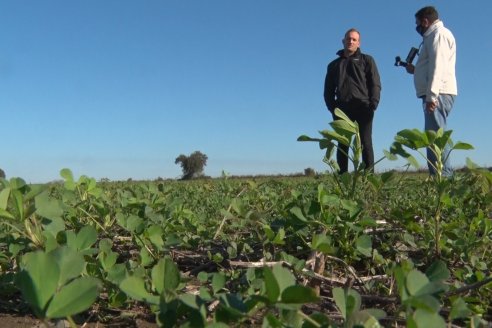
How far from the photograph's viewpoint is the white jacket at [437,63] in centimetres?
538

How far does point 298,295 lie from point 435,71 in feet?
16.4

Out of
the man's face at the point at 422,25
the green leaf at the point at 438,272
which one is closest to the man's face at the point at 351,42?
the man's face at the point at 422,25

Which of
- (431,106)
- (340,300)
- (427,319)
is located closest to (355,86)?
(431,106)

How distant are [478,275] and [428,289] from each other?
709 millimetres

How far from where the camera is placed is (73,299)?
2.58 ft

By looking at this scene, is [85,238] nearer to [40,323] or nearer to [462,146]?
[40,323]

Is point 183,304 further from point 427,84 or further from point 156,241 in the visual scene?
point 427,84

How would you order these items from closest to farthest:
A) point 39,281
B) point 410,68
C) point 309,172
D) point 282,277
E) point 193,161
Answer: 1. point 39,281
2. point 282,277
3. point 410,68
4. point 309,172
5. point 193,161

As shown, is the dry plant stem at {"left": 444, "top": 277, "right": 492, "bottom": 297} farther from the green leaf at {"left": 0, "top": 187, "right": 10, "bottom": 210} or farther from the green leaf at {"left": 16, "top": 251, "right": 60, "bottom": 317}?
the green leaf at {"left": 0, "top": 187, "right": 10, "bottom": 210}

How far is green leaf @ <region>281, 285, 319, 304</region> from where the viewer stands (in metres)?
0.80

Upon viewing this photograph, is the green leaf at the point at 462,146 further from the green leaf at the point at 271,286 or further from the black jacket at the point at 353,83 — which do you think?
the black jacket at the point at 353,83

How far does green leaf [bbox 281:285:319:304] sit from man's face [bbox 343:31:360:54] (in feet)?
19.8

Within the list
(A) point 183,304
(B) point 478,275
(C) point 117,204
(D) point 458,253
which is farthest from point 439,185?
(C) point 117,204

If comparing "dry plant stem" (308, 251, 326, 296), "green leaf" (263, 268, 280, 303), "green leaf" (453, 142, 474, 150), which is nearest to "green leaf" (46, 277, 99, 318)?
"green leaf" (263, 268, 280, 303)
